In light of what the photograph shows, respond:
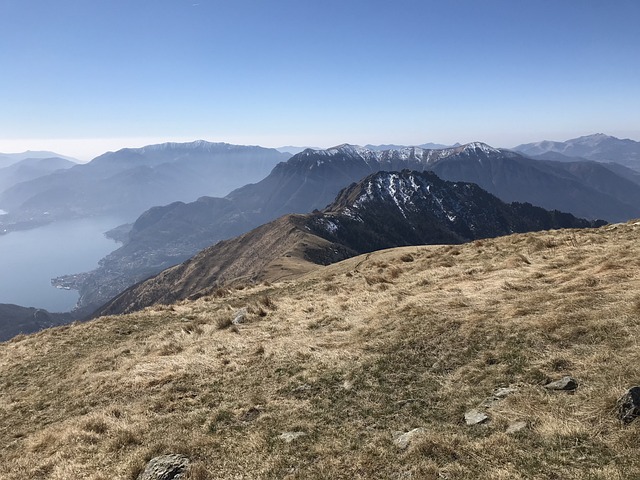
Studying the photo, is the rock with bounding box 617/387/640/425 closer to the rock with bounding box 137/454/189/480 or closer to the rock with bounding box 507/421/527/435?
the rock with bounding box 507/421/527/435

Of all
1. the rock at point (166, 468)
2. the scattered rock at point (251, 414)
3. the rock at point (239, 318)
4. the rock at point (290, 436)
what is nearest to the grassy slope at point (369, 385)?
the scattered rock at point (251, 414)

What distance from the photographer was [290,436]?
9.39 meters

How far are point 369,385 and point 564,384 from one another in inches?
199

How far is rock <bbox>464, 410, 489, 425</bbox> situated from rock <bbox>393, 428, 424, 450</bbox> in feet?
3.72

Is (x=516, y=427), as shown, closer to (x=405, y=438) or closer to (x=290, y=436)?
(x=405, y=438)

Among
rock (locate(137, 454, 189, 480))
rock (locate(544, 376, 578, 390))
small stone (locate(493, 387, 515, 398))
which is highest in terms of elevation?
rock (locate(544, 376, 578, 390))

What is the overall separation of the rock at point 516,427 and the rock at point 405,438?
183 centimetres

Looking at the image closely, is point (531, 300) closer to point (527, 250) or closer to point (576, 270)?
point (576, 270)

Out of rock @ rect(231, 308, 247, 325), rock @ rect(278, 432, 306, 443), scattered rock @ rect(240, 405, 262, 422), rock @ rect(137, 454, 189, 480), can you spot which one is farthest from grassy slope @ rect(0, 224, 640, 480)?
rock @ rect(231, 308, 247, 325)

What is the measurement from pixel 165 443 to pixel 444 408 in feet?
23.6

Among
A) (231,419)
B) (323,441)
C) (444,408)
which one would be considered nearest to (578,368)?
(444,408)

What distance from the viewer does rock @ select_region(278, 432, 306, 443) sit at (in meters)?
9.25

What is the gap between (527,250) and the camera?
79.6 feet

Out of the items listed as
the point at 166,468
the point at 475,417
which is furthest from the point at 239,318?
the point at 475,417
